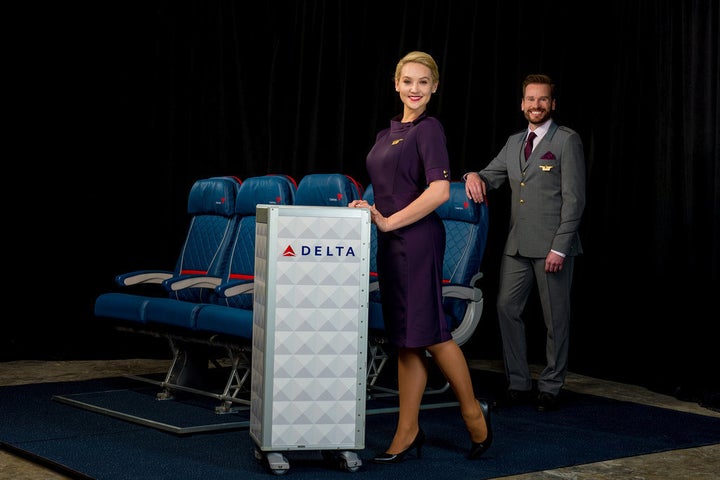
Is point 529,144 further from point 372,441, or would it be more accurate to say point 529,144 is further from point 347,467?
point 347,467

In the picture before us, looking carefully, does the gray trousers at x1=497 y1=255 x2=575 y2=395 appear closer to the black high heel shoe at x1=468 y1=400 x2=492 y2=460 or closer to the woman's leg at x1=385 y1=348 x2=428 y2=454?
the black high heel shoe at x1=468 y1=400 x2=492 y2=460

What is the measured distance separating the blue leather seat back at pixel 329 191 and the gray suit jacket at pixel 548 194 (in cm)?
79

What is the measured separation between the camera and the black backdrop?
5109mm

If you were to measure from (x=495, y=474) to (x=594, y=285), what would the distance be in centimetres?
263

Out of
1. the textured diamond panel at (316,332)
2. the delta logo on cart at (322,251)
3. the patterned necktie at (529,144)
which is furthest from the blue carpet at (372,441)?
the patterned necktie at (529,144)

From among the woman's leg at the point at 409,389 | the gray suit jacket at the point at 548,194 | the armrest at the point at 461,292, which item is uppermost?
the gray suit jacket at the point at 548,194

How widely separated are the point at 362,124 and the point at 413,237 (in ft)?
10.6

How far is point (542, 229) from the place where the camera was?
4578 millimetres

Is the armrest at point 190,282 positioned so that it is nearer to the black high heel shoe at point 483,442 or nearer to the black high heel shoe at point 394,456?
the black high heel shoe at point 394,456

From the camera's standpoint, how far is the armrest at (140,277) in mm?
4934

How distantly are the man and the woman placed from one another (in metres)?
1.22

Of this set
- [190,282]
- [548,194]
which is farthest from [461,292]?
[190,282]

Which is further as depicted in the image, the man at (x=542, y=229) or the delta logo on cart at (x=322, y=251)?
the man at (x=542, y=229)

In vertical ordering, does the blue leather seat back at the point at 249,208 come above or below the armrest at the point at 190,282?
above
